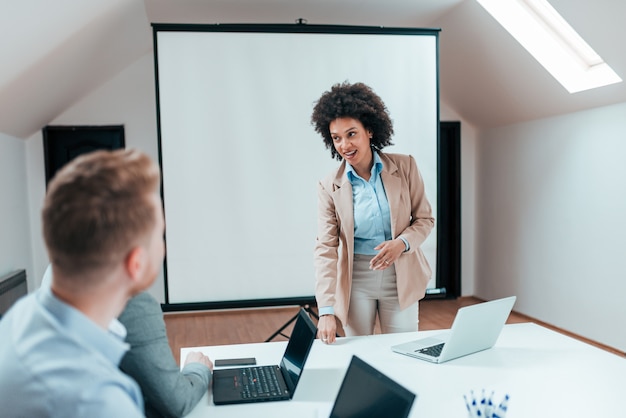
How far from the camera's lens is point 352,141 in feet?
6.98

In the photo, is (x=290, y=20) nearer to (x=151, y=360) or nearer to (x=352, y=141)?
(x=352, y=141)

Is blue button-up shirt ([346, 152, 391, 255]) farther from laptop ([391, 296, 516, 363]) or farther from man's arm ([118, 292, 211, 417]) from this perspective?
man's arm ([118, 292, 211, 417])

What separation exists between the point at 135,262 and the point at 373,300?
1.45m

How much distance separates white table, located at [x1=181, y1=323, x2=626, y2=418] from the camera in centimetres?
135

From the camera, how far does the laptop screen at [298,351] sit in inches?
56.9

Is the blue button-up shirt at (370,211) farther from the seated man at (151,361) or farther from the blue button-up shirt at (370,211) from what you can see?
the seated man at (151,361)

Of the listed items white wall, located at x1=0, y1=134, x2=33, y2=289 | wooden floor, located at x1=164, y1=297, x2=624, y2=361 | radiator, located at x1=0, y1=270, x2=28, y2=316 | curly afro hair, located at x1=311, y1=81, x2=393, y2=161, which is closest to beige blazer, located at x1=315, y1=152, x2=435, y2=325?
curly afro hair, located at x1=311, y1=81, x2=393, y2=161

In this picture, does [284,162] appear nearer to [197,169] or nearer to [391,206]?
A: [197,169]

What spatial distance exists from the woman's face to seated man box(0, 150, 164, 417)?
4.52 feet

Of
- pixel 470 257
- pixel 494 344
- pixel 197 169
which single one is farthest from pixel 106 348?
pixel 470 257

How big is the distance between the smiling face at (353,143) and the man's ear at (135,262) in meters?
1.42

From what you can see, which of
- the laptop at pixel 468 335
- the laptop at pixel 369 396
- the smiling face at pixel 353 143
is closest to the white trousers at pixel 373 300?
the laptop at pixel 468 335

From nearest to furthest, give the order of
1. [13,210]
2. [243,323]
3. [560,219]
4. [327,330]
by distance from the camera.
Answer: [327,330]
[13,210]
[560,219]
[243,323]

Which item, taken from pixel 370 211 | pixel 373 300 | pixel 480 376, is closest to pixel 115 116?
pixel 370 211
